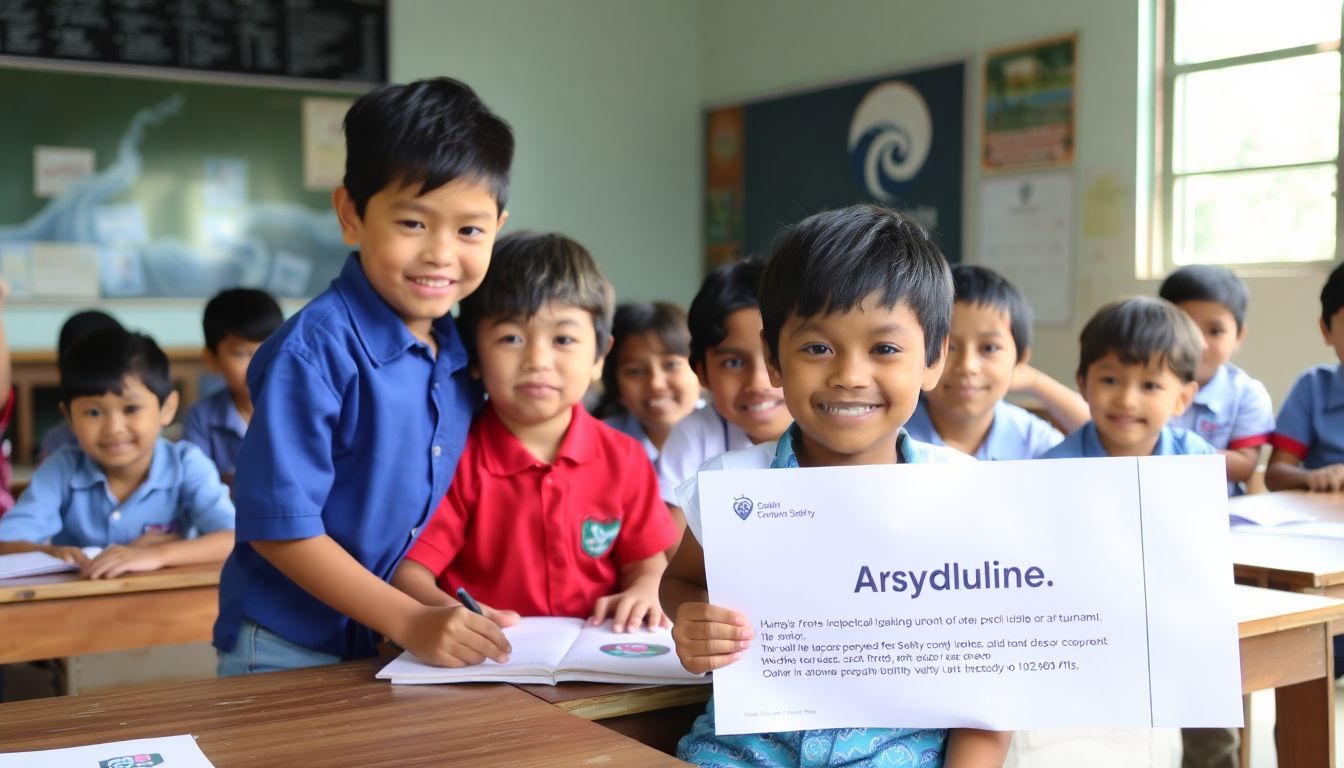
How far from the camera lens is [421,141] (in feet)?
4.99

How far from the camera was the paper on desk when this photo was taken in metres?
0.99

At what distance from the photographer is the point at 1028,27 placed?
5.86 meters

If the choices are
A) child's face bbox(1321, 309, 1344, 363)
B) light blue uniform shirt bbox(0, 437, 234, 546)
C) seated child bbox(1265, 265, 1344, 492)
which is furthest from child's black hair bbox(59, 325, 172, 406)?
child's face bbox(1321, 309, 1344, 363)

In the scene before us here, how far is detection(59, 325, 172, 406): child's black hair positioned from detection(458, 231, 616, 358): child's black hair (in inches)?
45.7

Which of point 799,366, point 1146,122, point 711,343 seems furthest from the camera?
point 1146,122

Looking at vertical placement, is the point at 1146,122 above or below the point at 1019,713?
above

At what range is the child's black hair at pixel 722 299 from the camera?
211cm

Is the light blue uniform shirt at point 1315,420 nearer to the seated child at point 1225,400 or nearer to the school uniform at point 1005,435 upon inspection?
the seated child at point 1225,400

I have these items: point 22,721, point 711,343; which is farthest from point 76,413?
point 22,721

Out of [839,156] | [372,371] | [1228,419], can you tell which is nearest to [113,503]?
[372,371]

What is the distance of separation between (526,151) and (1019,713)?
6794 mm

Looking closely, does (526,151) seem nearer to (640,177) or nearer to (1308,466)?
(640,177)

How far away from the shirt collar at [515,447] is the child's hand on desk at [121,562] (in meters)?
0.75

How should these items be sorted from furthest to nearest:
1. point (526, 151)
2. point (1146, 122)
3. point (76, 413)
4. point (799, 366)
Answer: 1. point (526, 151)
2. point (1146, 122)
3. point (76, 413)
4. point (799, 366)
